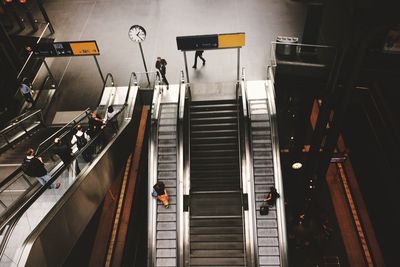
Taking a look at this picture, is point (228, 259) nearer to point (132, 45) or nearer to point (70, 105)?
point (70, 105)

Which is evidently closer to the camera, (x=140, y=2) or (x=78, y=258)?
(x=78, y=258)

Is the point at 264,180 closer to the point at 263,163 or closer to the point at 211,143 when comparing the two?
the point at 263,163

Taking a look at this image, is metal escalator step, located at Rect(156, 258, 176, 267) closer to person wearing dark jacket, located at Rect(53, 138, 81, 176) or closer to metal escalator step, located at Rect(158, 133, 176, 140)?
person wearing dark jacket, located at Rect(53, 138, 81, 176)

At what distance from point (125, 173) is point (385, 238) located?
10.9 metres

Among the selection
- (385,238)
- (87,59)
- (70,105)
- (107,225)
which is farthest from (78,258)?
(385,238)

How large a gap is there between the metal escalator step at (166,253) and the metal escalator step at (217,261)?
690mm

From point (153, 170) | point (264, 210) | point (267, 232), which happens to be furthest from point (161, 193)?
point (267, 232)

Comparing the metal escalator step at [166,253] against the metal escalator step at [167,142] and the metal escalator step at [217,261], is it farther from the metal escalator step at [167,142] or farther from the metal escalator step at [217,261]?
the metal escalator step at [167,142]

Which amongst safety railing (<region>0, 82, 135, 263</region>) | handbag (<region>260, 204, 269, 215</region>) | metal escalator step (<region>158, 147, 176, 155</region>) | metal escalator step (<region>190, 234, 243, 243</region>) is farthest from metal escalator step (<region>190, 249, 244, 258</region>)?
safety railing (<region>0, 82, 135, 263</region>)

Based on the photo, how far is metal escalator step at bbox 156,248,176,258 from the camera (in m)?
11.2

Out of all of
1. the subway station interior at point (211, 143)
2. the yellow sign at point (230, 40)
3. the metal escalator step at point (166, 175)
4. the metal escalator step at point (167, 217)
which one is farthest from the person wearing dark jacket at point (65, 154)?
the yellow sign at point (230, 40)

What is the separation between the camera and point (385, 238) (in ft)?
40.8

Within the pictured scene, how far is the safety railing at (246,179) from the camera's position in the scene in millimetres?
10938

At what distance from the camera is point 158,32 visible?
1717 centimetres
